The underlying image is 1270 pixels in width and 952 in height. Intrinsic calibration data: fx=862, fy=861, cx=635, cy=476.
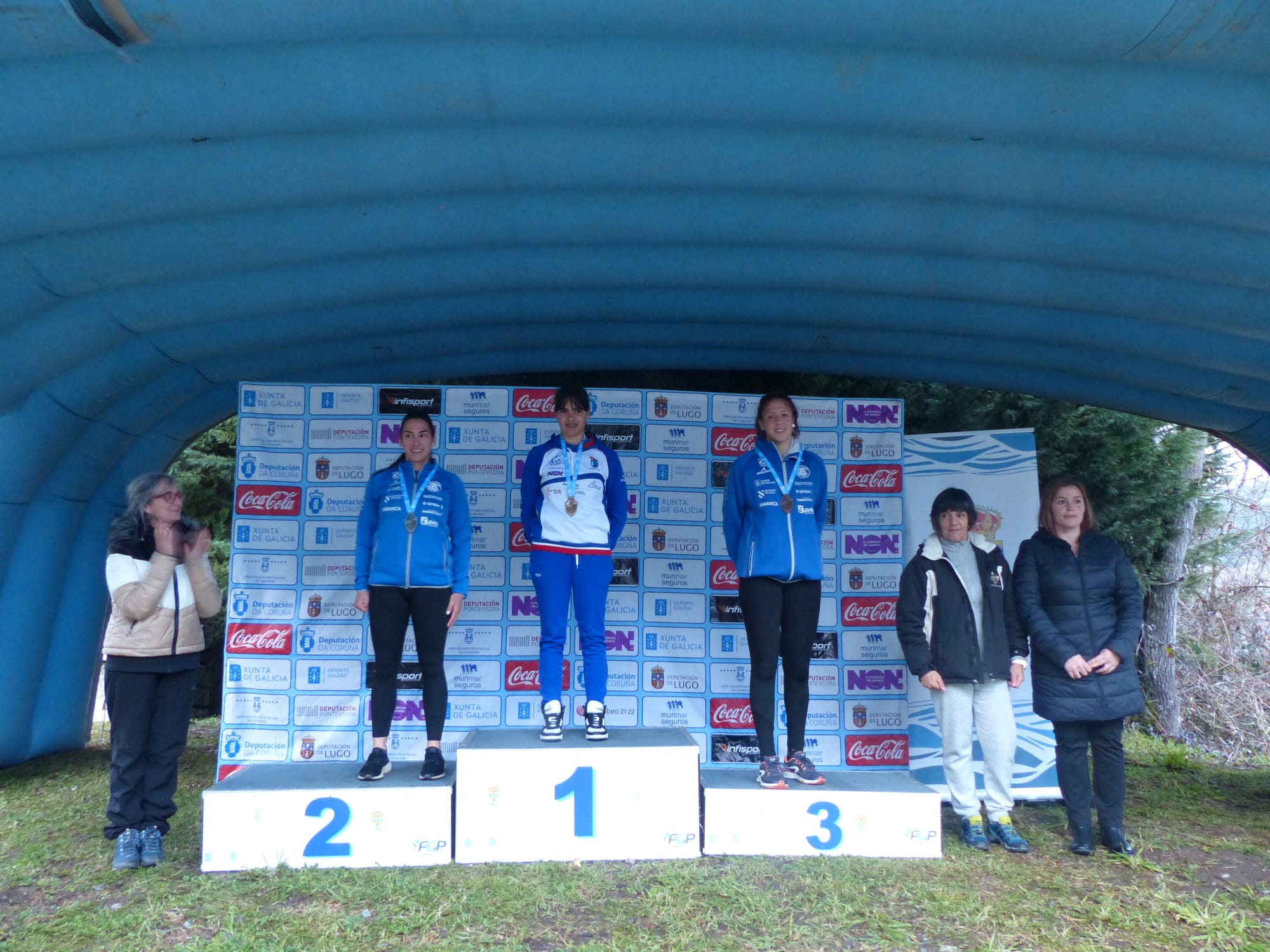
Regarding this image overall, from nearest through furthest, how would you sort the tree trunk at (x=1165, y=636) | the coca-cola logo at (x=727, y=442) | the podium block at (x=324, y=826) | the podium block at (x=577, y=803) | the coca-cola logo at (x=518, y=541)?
1. the podium block at (x=324, y=826)
2. the podium block at (x=577, y=803)
3. the coca-cola logo at (x=518, y=541)
4. the coca-cola logo at (x=727, y=442)
5. the tree trunk at (x=1165, y=636)

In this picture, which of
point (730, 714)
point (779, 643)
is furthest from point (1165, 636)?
point (779, 643)

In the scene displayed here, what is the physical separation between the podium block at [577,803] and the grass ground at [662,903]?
91 mm

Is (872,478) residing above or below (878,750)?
above

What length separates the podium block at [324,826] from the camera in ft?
10.3

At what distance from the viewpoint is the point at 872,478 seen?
4.97m

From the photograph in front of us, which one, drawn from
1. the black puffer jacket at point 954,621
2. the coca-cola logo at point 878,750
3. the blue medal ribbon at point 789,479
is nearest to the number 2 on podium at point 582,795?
the blue medal ribbon at point 789,479

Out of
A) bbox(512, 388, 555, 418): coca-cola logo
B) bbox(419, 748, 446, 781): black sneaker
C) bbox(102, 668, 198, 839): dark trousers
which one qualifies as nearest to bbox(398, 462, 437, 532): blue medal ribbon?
bbox(419, 748, 446, 781): black sneaker

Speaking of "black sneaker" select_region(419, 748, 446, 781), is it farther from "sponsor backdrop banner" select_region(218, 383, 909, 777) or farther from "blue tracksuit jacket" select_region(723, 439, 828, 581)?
"blue tracksuit jacket" select_region(723, 439, 828, 581)

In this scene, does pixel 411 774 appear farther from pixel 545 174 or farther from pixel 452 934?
pixel 545 174

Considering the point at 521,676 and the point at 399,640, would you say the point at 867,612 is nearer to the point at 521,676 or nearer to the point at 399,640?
the point at 521,676

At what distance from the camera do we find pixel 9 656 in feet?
15.6

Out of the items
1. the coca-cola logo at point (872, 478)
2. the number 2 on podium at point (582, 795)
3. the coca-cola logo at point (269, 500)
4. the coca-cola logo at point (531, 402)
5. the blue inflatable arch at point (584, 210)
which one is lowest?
the number 2 on podium at point (582, 795)

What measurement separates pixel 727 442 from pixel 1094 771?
8.03ft

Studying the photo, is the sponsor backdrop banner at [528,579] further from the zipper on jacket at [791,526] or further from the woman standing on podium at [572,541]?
the zipper on jacket at [791,526]
